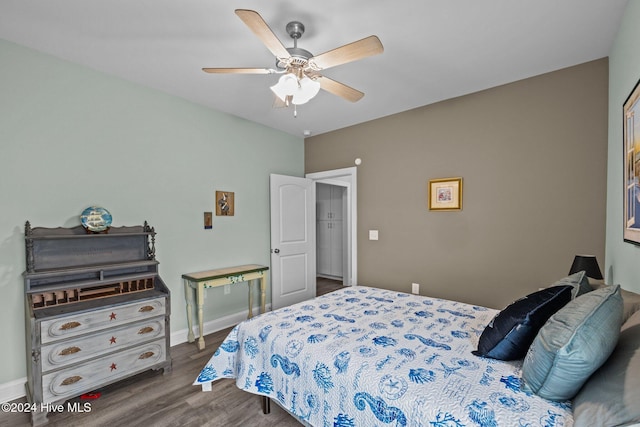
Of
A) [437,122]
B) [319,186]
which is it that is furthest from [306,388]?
[319,186]

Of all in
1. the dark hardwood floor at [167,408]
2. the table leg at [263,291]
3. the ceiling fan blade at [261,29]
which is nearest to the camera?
the ceiling fan blade at [261,29]

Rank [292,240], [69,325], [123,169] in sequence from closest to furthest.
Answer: [69,325] < [123,169] < [292,240]

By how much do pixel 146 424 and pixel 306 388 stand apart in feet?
3.91

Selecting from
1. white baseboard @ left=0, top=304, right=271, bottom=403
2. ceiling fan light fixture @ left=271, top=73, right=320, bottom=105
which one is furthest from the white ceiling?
white baseboard @ left=0, top=304, right=271, bottom=403

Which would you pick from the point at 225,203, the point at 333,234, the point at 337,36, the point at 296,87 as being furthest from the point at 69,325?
the point at 333,234

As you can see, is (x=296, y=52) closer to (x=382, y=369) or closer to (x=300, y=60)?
(x=300, y=60)

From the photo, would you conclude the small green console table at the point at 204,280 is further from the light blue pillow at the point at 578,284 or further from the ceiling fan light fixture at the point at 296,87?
the light blue pillow at the point at 578,284

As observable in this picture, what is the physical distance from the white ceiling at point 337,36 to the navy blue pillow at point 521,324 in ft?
5.49

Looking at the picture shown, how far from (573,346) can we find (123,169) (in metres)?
3.30

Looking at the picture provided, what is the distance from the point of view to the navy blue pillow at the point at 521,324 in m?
1.40

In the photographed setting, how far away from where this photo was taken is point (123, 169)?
275 cm

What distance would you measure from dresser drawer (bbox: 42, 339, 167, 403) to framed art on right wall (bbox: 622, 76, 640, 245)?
327cm

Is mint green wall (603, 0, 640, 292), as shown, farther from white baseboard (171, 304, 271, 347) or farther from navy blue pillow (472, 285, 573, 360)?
white baseboard (171, 304, 271, 347)

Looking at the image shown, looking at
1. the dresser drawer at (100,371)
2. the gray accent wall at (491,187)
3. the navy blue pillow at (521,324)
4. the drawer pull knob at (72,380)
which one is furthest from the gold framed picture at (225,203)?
the navy blue pillow at (521,324)
